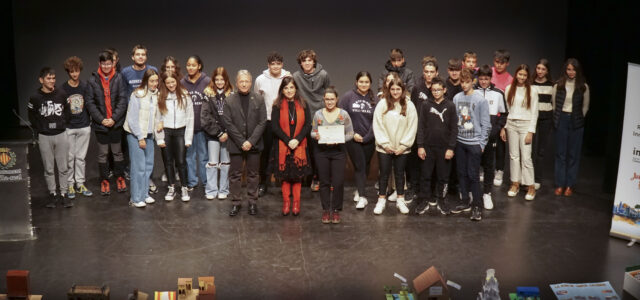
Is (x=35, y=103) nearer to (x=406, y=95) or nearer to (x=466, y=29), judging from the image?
(x=406, y=95)

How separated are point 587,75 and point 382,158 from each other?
4.78 meters

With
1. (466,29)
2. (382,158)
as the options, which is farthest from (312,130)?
(466,29)

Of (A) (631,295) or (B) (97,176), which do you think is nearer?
(A) (631,295)

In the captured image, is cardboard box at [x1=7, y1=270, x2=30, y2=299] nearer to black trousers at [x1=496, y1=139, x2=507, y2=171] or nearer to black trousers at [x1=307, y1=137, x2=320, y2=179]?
black trousers at [x1=307, y1=137, x2=320, y2=179]

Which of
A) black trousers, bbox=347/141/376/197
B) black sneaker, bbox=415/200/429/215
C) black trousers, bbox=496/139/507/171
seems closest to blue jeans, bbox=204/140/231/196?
black trousers, bbox=347/141/376/197

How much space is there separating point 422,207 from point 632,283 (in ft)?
7.57

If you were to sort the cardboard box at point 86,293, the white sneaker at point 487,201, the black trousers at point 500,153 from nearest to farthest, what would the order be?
the cardboard box at point 86,293 → the white sneaker at point 487,201 → the black trousers at point 500,153

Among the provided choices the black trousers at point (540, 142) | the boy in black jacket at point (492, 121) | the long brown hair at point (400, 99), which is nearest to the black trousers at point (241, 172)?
the long brown hair at point (400, 99)

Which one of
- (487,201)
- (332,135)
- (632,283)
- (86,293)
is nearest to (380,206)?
(332,135)

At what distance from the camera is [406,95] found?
21.8 feet

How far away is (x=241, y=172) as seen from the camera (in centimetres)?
660

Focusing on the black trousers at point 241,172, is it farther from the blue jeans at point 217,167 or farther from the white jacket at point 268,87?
the white jacket at point 268,87

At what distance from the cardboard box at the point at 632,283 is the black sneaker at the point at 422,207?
86.0 inches

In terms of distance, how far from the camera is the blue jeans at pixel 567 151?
718 cm
